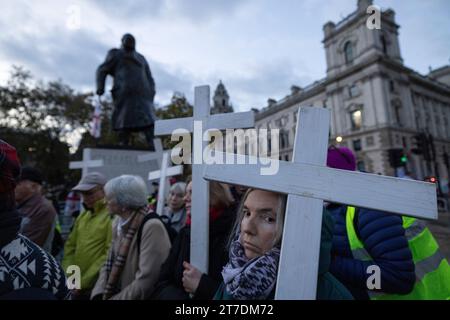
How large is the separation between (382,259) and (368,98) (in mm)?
37367

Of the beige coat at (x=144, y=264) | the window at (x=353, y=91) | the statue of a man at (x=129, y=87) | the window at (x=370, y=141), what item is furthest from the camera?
the window at (x=353, y=91)

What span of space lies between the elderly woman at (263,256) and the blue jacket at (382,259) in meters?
0.47

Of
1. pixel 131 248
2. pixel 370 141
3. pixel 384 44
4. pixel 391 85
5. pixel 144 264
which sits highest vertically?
pixel 384 44

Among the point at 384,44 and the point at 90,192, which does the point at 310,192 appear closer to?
the point at 90,192

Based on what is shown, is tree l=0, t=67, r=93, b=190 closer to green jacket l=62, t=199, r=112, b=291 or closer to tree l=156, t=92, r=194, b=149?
tree l=156, t=92, r=194, b=149

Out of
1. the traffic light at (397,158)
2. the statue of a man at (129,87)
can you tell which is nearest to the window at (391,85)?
the traffic light at (397,158)

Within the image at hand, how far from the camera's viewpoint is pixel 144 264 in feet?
7.34

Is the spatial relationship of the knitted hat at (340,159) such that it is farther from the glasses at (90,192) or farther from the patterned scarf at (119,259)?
the glasses at (90,192)

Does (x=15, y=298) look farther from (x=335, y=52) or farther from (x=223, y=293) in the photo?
(x=335, y=52)

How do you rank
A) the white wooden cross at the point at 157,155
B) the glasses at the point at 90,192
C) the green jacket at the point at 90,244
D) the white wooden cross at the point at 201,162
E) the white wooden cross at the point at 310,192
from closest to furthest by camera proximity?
the white wooden cross at the point at 310,192
the white wooden cross at the point at 201,162
the green jacket at the point at 90,244
the glasses at the point at 90,192
the white wooden cross at the point at 157,155

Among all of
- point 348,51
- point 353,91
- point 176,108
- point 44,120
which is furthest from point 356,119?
point 44,120

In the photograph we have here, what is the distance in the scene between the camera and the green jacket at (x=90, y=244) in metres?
2.76

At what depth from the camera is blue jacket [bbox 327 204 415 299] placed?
1461mm
